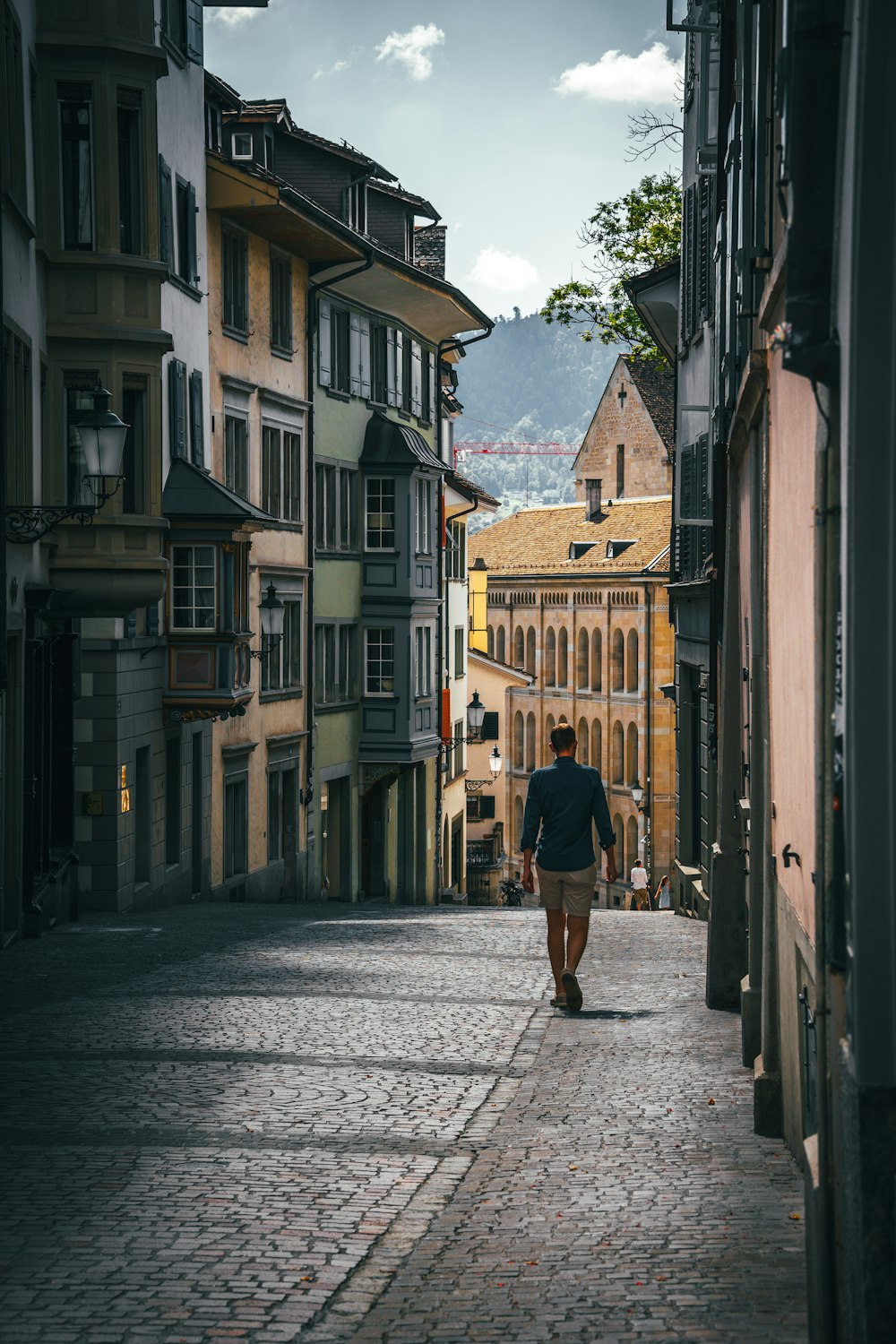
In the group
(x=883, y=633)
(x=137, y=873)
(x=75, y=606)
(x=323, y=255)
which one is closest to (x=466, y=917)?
(x=137, y=873)

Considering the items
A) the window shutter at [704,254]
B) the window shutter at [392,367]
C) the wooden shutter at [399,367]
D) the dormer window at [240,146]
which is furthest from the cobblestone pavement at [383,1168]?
the wooden shutter at [399,367]

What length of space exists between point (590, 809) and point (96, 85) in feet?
37.5

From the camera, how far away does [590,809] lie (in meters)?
12.7

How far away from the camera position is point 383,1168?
8.20 meters

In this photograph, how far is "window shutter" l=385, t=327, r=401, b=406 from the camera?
39.7m

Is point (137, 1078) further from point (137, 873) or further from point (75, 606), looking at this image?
point (137, 873)

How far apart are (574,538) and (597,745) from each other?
10.9 m

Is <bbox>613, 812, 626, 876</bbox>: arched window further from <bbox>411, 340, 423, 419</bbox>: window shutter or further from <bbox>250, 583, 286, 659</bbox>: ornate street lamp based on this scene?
<bbox>250, 583, 286, 659</bbox>: ornate street lamp

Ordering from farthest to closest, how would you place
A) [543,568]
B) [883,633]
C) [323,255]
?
[543,568], [323,255], [883,633]

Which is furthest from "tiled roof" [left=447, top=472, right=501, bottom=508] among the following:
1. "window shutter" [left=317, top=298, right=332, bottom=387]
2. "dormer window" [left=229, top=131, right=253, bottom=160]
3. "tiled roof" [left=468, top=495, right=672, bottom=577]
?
"tiled roof" [left=468, top=495, right=672, bottom=577]

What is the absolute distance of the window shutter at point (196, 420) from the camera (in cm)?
2667

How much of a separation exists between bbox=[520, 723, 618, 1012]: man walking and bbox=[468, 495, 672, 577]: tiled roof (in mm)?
65663

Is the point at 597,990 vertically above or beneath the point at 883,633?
beneath

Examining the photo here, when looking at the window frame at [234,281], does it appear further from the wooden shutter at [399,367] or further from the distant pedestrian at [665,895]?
the distant pedestrian at [665,895]
